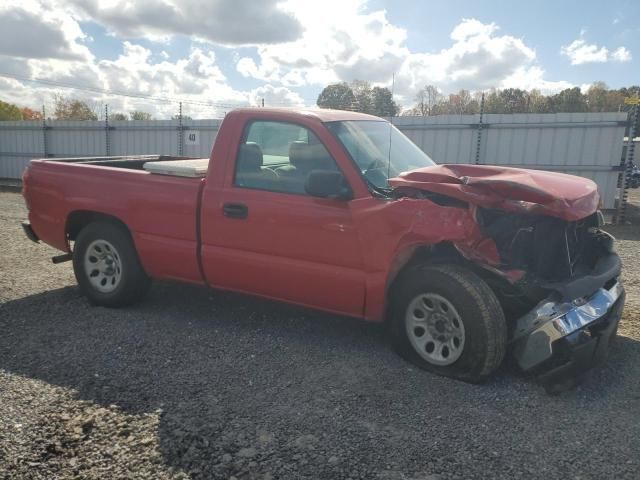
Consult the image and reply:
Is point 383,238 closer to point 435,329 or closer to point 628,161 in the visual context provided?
point 435,329

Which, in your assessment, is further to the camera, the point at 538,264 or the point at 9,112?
the point at 9,112

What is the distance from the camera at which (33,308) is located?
5234mm

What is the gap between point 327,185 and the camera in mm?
3820

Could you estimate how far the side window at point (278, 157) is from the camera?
420cm

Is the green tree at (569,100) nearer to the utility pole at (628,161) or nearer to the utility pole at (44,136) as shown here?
the utility pole at (628,161)

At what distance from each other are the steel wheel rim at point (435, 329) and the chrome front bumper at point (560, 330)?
0.40 m

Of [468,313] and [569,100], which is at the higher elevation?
[569,100]

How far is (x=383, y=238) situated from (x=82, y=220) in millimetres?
3306

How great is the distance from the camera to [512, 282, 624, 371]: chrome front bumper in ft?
11.2

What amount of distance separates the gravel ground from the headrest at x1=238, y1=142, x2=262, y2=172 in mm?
1430

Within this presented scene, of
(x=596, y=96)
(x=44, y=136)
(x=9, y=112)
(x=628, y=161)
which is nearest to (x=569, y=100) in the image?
(x=596, y=96)

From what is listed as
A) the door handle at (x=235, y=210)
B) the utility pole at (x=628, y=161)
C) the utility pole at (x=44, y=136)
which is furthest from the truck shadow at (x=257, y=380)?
the utility pole at (x=44, y=136)

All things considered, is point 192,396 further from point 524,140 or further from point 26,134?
point 26,134

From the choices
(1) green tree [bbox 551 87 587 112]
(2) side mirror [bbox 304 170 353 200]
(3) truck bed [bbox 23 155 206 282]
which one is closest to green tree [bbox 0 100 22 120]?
(1) green tree [bbox 551 87 587 112]
